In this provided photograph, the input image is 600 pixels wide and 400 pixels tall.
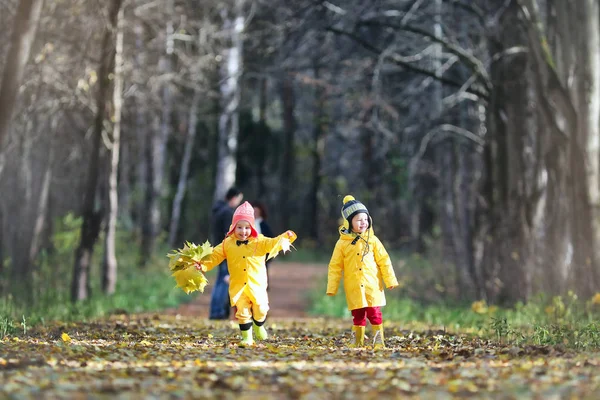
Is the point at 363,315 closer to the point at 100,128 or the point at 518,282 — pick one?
the point at 518,282

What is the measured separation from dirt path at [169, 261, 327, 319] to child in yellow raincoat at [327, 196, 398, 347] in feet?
22.9

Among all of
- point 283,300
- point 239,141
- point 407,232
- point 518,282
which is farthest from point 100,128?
point 407,232

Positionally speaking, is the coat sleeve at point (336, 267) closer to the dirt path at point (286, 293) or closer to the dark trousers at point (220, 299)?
the dark trousers at point (220, 299)

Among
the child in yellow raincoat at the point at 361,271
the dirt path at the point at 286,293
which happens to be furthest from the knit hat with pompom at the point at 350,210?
the dirt path at the point at 286,293

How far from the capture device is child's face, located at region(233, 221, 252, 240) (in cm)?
1051

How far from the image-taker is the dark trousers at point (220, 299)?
15.9 meters

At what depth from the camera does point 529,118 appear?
1805 centimetres

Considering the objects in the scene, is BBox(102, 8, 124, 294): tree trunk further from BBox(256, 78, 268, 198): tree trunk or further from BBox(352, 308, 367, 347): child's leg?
BBox(256, 78, 268, 198): tree trunk

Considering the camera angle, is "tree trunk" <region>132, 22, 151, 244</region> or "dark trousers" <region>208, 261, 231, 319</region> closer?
"dark trousers" <region>208, 261, 231, 319</region>

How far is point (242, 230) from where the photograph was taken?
413 inches

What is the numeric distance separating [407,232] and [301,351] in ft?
132

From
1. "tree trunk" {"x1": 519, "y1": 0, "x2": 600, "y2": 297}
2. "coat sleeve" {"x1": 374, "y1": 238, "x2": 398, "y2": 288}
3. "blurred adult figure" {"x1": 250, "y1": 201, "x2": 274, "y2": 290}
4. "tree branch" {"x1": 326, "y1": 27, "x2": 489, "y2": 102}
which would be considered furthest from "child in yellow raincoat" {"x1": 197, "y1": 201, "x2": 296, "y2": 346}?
"tree branch" {"x1": 326, "y1": 27, "x2": 489, "y2": 102}

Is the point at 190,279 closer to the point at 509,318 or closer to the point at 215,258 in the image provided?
the point at 215,258

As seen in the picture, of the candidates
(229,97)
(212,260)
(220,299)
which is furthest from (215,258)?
(229,97)
